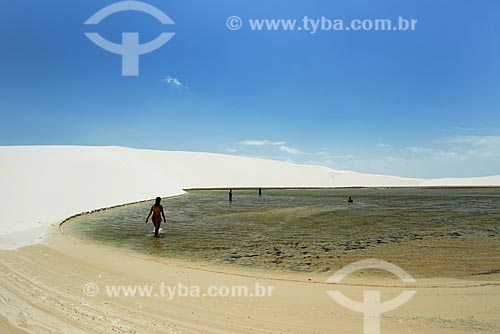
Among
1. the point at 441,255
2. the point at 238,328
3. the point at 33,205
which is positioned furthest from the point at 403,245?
the point at 33,205

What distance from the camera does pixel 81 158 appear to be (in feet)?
168

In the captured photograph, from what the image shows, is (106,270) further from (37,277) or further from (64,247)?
(64,247)

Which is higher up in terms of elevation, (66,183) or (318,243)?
(66,183)

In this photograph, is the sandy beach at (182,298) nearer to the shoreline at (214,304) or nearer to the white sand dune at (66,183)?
the shoreline at (214,304)

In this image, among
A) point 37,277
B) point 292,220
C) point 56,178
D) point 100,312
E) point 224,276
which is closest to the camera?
point 100,312

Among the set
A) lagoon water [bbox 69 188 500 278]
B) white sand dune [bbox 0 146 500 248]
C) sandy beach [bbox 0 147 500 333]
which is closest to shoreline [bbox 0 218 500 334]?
sandy beach [bbox 0 147 500 333]

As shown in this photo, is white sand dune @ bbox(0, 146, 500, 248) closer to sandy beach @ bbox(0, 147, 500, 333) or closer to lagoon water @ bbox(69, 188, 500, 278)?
sandy beach @ bbox(0, 147, 500, 333)

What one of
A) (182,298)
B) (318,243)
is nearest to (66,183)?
(318,243)

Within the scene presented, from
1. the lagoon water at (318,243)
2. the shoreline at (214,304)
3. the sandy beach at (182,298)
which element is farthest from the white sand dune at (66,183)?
the shoreline at (214,304)

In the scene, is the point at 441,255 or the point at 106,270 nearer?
the point at 106,270

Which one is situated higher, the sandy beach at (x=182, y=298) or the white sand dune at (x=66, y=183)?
the white sand dune at (x=66, y=183)

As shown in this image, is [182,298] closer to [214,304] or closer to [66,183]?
[214,304]

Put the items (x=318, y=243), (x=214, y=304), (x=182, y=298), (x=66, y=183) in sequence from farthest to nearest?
(x=66, y=183), (x=318, y=243), (x=182, y=298), (x=214, y=304)

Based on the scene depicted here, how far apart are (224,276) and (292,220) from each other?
14.2 metres
